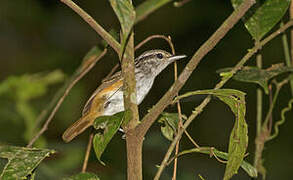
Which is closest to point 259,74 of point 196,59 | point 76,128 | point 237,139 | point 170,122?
point 170,122

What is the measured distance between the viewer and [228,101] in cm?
208

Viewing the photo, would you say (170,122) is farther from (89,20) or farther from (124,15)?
(124,15)

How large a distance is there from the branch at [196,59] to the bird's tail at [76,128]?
1.66 meters

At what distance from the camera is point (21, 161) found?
6.56 feet

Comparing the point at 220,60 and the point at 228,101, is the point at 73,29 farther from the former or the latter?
the point at 228,101

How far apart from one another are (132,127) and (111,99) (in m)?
1.79

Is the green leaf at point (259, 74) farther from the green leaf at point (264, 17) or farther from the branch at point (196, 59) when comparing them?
the branch at point (196, 59)

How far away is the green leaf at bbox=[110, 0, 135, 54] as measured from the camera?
4.91ft

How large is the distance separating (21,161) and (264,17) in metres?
1.48

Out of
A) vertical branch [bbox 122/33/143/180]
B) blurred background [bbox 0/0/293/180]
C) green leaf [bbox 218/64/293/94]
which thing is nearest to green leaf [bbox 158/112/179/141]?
green leaf [bbox 218/64/293/94]

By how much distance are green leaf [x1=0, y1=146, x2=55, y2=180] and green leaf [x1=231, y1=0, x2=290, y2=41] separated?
1.28 m

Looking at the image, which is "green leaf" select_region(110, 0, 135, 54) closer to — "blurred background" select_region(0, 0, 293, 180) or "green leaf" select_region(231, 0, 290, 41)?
"green leaf" select_region(231, 0, 290, 41)

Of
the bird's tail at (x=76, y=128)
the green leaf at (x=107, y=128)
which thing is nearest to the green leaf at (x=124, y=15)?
the green leaf at (x=107, y=128)

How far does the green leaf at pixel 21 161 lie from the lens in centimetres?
195
